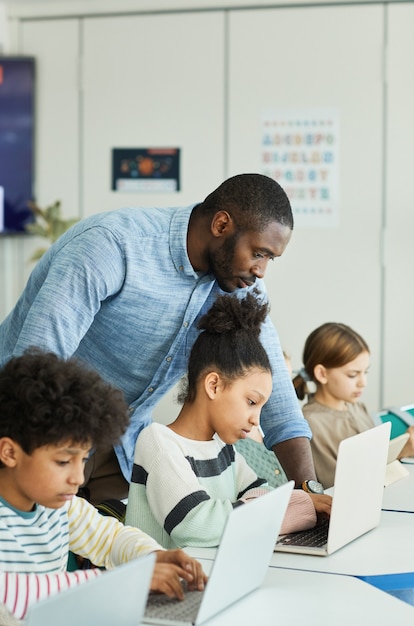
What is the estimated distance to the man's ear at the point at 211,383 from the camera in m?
2.11

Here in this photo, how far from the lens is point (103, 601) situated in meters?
1.13

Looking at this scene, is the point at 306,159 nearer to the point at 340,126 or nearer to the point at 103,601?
the point at 340,126

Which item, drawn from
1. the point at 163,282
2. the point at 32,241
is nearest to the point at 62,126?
the point at 32,241

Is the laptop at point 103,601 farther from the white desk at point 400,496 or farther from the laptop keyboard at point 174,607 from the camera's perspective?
the white desk at point 400,496

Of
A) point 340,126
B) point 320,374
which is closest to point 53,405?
point 320,374

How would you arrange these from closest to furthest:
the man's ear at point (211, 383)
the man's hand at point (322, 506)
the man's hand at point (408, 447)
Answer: the man's hand at point (322, 506)
the man's ear at point (211, 383)
the man's hand at point (408, 447)

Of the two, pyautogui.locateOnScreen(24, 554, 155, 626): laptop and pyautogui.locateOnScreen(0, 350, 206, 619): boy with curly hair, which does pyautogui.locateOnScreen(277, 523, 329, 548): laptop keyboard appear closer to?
pyautogui.locateOnScreen(0, 350, 206, 619): boy with curly hair

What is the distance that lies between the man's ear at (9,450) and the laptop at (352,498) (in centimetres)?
57

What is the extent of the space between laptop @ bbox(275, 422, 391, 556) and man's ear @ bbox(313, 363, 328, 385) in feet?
4.50

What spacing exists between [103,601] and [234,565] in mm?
351

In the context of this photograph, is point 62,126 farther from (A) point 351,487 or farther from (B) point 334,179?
(A) point 351,487

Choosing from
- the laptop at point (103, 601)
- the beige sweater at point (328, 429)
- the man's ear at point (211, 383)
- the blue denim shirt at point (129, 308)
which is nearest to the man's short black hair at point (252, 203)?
the blue denim shirt at point (129, 308)

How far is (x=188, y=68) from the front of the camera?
538cm

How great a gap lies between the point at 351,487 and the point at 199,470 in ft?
1.15
